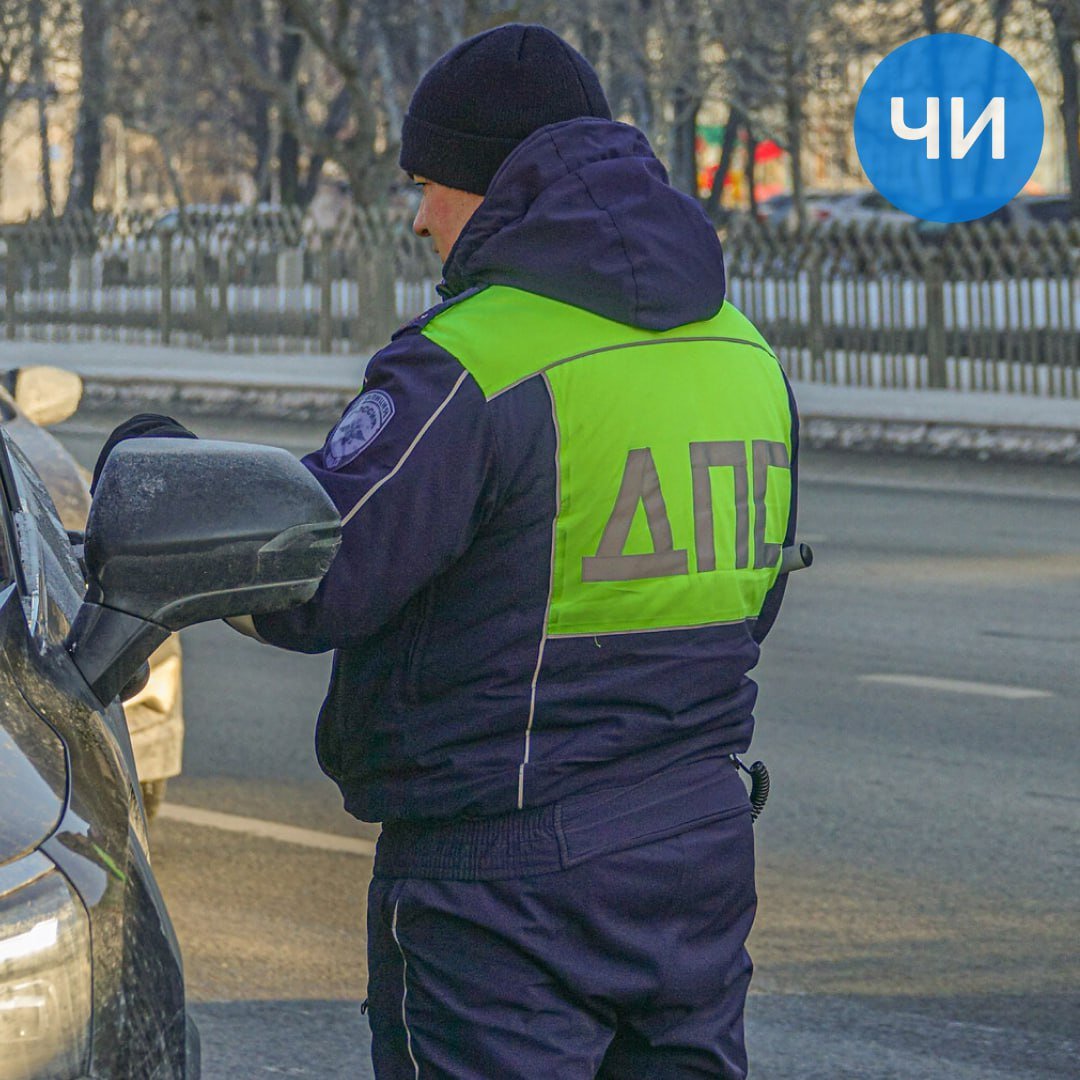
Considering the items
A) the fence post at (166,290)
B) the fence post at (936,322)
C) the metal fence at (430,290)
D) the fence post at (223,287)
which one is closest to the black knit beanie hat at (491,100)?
the metal fence at (430,290)

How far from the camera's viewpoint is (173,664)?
5.84 m

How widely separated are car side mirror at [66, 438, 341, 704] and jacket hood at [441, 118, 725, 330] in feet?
1.22

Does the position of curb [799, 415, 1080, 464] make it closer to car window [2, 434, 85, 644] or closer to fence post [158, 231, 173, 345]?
fence post [158, 231, 173, 345]

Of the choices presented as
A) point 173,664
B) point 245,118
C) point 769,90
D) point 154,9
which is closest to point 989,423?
point 173,664

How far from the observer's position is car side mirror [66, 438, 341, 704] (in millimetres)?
2164

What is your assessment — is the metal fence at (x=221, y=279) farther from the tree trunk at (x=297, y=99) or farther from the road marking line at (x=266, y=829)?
the road marking line at (x=266, y=829)

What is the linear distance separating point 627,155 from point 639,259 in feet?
0.47

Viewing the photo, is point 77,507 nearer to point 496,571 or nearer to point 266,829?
point 266,829

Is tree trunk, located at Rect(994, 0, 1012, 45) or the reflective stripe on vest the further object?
tree trunk, located at Rect(994, 0, 1012, 45)

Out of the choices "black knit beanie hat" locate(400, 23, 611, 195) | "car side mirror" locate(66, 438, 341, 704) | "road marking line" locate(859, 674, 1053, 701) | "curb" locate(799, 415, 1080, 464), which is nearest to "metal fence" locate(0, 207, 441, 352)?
"curb" locate(799, 415, 1080, 464)

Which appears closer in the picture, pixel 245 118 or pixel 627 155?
pixel 627 155

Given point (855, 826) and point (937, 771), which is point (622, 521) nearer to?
point (855, 826)

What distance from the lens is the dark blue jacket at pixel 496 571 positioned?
91.0 inches

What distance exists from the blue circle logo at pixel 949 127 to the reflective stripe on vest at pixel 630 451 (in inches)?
1086
